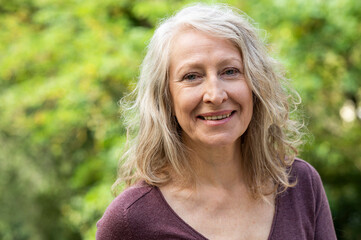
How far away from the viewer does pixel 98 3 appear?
5.14 m

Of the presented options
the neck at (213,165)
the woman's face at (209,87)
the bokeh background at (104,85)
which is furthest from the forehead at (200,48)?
the bokeh background at (104,85)

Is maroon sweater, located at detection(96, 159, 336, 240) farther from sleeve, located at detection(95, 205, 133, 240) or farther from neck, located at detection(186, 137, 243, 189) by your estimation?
neck, located at detection(186, 137, 243, 189)

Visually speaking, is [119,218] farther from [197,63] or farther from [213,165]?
[197,63]

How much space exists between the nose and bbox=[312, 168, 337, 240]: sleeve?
0.57m

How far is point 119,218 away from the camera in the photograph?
1753 mm

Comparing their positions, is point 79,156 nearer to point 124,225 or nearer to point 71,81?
point 71,81

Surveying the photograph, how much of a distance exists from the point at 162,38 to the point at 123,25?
334 centimetres

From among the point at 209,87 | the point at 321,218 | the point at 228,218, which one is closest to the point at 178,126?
the point at 209,87

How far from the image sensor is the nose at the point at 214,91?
1.72m

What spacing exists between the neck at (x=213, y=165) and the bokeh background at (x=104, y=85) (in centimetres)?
169

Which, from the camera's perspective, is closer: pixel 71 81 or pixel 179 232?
pixel 179 232

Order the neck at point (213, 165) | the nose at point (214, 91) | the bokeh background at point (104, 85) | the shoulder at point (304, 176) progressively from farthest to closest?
1. the bokeh background at point (104, 85)
2. the shoulder at point (304, 176)
3. the neck at point (213, 165)
4. the nose at point (214, 91)

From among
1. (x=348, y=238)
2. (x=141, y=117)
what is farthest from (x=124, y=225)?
(x=348, y=238)

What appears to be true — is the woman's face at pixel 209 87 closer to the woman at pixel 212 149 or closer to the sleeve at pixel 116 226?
the woman at pixel 212 149
